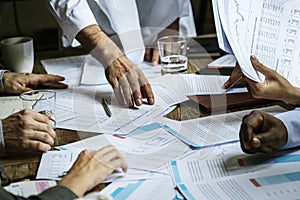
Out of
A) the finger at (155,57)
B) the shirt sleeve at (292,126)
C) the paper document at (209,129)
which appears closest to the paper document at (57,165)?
the paper document at (209,129)

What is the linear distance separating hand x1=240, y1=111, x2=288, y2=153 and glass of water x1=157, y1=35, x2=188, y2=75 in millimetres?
497

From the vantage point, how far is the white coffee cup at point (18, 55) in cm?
159

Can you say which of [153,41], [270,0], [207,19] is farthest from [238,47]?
[207,19]

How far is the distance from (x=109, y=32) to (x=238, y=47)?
68 centimetres

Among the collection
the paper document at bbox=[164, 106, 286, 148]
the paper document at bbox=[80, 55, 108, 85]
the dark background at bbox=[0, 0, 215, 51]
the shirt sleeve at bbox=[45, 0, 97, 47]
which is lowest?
the dark background at bbox=[0, 0, 215, 51]

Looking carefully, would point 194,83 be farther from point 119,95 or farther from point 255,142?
point 255,142

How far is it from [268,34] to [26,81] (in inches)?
28.8

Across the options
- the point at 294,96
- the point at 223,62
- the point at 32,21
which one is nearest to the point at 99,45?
the point at 223,62

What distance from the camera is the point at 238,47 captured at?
4.16 ft

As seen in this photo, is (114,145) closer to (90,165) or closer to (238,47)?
(90,165)

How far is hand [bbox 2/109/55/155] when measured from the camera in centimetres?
114

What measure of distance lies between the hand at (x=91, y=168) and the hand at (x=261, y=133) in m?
0.28

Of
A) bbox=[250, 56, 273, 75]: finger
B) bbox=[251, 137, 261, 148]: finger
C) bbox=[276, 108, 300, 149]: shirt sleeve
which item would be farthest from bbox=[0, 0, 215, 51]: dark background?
bbox=[251, 137, 261, 148]: finger

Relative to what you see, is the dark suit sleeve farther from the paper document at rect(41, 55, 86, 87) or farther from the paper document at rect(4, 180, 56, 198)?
the paper document at rect(41, 55, 86, 87)
